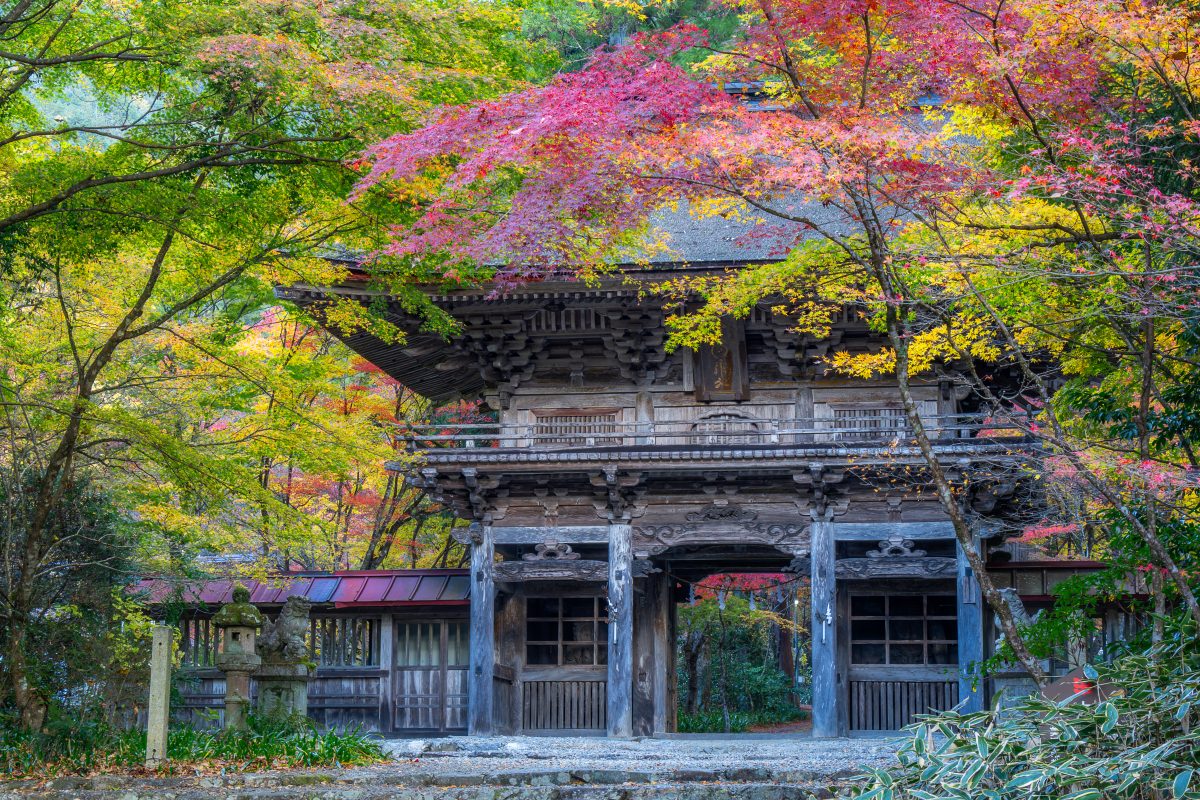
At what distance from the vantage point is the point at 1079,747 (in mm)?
7609

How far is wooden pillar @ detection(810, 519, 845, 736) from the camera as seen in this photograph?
1616 centimetres

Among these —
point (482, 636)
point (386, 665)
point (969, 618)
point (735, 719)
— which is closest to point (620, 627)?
point (482, 636)

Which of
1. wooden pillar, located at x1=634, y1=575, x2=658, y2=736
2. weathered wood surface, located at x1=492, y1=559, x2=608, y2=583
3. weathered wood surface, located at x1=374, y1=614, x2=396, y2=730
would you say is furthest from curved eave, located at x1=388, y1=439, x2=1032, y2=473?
weathered wood surface, located at x1=374, y1=614, x2=396, y2=730

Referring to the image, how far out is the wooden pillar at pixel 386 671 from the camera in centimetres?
1873

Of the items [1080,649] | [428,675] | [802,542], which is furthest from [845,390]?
[428,675]

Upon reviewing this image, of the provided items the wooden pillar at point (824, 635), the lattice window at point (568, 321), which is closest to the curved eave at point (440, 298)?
the lattice window at point (568, 321)

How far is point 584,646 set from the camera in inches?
731

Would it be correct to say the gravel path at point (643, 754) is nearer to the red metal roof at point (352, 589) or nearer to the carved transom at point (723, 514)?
the red metal roof at point (352, 589)

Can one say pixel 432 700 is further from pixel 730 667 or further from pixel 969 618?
pixel 730 667

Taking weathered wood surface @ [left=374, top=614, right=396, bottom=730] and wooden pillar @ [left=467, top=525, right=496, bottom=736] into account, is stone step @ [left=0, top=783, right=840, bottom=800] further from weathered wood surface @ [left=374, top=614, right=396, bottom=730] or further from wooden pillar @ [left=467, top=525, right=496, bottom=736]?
weathered wood surface @ [left=374, top=614, right=396, bottom=730]

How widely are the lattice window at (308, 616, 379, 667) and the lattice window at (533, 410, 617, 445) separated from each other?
4294mm

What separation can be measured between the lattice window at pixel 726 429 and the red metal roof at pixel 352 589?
14.7 feet

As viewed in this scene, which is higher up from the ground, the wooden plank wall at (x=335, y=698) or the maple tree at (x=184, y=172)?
the maple tree at (x=184, y=172)

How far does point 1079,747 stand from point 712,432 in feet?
32.1
